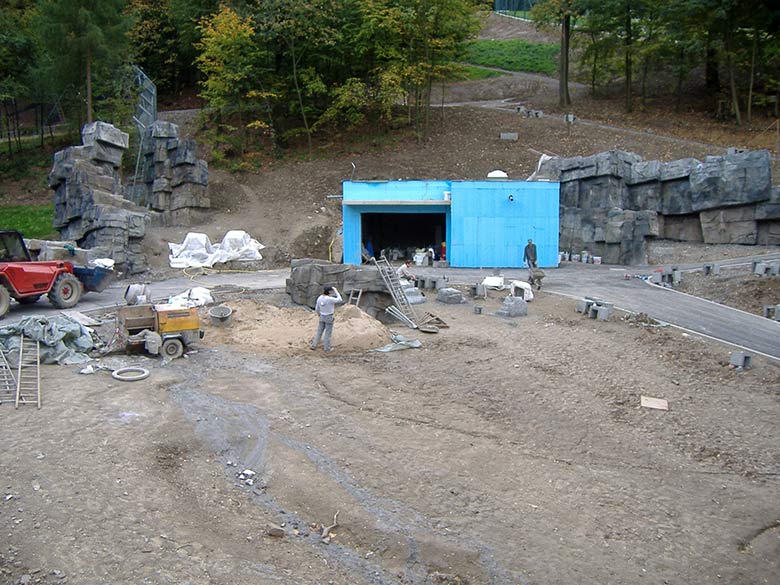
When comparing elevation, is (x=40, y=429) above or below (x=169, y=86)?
below

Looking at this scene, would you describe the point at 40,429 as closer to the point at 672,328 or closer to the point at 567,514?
the point at 567,514

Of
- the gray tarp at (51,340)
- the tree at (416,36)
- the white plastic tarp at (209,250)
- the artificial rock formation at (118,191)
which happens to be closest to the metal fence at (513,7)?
the tree at (416,36)

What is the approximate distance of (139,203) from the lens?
107 ft

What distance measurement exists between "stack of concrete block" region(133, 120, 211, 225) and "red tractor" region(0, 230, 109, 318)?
13.5 m

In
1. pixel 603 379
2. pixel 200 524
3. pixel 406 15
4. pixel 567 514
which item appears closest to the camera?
pixel 200 524

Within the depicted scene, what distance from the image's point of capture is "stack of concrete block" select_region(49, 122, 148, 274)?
80.5ft

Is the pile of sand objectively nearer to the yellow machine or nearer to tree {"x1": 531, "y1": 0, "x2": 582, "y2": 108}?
the yellow machine

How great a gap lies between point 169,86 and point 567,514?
4816 centimetres

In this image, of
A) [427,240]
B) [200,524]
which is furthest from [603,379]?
[427,240]

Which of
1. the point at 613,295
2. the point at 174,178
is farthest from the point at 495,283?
the point at 174,178

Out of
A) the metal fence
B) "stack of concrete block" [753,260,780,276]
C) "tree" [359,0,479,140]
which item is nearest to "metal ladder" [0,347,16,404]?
"stack of concrete block" [753,260,780,276]

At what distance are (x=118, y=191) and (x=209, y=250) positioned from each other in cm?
473

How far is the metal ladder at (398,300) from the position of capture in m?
Answer: 16.9

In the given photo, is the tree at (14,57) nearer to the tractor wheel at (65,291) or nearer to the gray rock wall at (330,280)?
the tractor wheel at (65,291)
